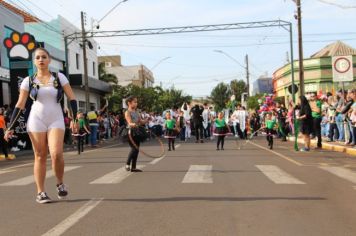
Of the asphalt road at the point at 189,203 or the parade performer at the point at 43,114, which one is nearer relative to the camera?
the asphalt road at the point at 189,203

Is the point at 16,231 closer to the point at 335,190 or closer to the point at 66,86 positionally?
the point at 66,86

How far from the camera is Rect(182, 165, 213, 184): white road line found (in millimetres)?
9672

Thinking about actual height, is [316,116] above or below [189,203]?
above

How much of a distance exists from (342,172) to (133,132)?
14.6 ft

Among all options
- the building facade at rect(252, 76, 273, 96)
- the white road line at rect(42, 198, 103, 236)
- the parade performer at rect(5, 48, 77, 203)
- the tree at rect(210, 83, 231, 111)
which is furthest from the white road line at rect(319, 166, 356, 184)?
the tree at rect(210, 83, 231, 111)

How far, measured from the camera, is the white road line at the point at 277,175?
957 centimetres

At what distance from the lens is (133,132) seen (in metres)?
11.2

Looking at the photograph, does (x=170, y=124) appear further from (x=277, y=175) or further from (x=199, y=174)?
(x=277, y=175)

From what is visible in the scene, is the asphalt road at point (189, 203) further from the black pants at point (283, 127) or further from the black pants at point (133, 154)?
the black pants at point (283, 127)

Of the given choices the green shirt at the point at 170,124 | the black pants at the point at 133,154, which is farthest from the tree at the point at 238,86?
the black pants at the point at 133,154

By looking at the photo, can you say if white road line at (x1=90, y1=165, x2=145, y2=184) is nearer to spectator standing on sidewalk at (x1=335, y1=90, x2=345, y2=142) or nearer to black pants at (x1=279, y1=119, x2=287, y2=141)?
spectator standing on sidewalk at (x1=335, y1=90, x2=345, y2=142)

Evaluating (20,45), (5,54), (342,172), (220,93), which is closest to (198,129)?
(20,45)

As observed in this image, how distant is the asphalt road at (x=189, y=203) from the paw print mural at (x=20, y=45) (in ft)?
41.7

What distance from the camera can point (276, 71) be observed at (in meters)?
71.9
